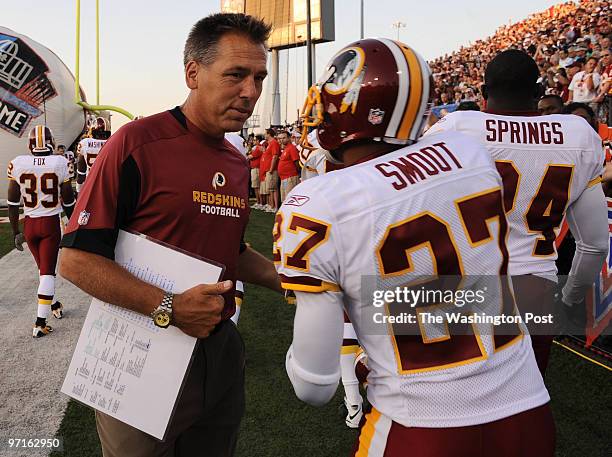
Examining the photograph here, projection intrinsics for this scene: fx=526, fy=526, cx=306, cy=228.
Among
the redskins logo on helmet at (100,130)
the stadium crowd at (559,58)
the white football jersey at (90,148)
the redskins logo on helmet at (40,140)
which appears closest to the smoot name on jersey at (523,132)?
the stadium crowd at (559,58)

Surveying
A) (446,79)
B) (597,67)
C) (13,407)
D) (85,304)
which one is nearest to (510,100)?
(13,407)

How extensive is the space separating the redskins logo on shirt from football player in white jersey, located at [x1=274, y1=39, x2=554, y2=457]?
2.06ft

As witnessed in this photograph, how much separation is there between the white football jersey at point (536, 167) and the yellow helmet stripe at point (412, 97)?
3.22ft

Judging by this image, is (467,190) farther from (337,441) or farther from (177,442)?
(337,441)

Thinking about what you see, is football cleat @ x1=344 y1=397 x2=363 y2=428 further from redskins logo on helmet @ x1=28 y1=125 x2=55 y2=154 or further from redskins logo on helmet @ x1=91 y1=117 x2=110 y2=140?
redskins logo on helmet @ x1=91 y1=117 x2=110 y2=140

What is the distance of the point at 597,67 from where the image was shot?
1005 cm

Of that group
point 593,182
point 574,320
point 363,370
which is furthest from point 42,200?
point 574,320

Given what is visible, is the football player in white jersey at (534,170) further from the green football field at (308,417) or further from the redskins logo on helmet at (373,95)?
the green football field at (308,417)

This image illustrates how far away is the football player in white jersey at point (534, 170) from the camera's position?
2.61 meters

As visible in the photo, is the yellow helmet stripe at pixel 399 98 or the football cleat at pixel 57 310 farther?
the football cleat at pixel 57 310

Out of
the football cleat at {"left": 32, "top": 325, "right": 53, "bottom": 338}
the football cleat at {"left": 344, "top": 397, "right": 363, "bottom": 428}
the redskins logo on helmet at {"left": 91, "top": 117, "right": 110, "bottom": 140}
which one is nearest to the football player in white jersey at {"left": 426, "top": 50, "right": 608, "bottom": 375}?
the football cleat at {"left": 344, "top": 397, "right": 363, "bottom": 428}

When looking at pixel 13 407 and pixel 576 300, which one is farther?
pixel 13 407

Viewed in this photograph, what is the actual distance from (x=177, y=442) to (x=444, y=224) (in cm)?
137

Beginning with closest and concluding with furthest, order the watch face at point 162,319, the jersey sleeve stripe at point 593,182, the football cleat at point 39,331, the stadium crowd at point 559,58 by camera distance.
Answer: the watch face at point 162,319
the jersey sleeve stripe at point 593,182
the football cleat at point 39,331
the stadium crowd at point 559,58
